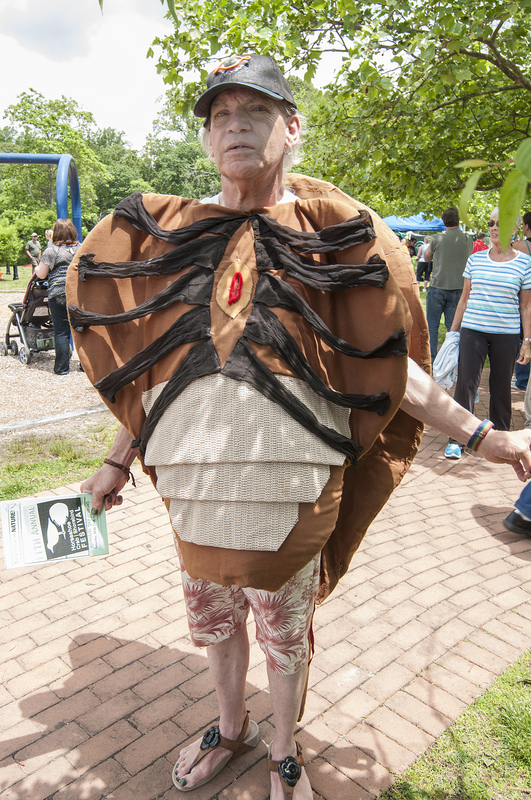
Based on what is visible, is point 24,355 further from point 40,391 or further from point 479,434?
point 479,434

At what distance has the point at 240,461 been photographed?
156 centimetres

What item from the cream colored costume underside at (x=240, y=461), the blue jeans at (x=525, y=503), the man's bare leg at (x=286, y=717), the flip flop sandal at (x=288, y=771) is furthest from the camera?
the blue jeans at (x=525, y=503)

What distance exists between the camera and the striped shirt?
5141 mm

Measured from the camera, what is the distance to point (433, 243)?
7.58 m

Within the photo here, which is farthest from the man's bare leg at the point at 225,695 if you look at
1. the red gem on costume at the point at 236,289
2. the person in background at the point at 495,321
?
the person in background at the point at 495,321

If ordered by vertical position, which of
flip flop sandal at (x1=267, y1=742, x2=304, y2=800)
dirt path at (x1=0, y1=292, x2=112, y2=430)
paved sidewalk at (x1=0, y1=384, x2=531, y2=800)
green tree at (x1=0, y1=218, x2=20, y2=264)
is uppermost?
green tree at (x1=0, y1=218, x2=20, y2=264)

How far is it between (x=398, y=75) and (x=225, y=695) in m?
5.48

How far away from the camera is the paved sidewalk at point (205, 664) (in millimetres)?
2221

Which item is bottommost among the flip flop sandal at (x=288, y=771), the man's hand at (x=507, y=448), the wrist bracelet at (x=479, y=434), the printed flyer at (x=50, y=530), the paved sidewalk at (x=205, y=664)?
the paved sidewalk at (x=205, y=664)

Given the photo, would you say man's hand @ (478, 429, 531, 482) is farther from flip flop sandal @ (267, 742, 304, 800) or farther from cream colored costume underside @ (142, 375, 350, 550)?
flip flop sandal @ (267, 742, 304, 800)

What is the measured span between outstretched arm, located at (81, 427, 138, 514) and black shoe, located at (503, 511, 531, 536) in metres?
2.88

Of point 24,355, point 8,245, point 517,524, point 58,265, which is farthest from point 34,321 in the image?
point 8,245

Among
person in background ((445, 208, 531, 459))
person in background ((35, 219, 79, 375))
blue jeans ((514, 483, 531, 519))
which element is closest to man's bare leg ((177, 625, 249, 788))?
blue jeans ((514, 483, 531, 519))

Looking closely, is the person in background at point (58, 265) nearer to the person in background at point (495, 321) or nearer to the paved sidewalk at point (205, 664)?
the paved sidewalk at point (205, 664)
